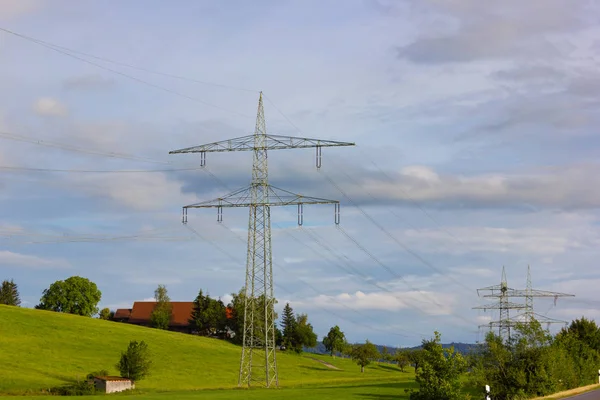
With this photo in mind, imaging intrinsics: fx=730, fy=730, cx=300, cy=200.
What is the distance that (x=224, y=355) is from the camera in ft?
471

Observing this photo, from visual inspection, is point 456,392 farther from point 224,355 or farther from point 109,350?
point 224,355

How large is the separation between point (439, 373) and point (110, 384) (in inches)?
1760

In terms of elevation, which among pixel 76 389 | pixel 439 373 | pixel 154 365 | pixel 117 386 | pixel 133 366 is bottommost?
pixel 76 389

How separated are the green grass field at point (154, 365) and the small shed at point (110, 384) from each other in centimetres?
205

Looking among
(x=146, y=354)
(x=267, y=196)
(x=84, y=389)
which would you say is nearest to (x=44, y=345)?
(x=146, y=354)

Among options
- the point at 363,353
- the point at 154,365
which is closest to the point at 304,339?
the point at 363,353

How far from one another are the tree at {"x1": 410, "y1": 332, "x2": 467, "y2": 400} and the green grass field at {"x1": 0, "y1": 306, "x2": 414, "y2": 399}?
14.9 meters

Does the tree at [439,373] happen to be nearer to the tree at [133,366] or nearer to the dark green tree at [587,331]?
the tree at [133,366]

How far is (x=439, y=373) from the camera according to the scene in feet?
169

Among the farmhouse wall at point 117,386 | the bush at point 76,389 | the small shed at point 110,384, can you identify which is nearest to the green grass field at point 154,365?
the farmhouse wall at point 117,386

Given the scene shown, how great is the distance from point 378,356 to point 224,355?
161 ft

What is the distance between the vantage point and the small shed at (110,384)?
269 feet

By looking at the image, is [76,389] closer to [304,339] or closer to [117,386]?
[117,386]

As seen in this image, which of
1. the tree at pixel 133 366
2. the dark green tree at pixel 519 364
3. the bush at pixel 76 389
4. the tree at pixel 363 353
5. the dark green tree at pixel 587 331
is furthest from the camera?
the tree at pixel 363 353
